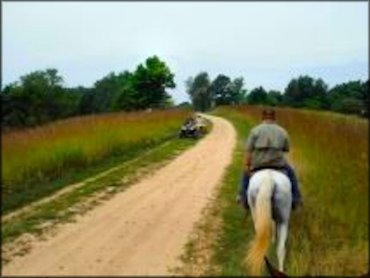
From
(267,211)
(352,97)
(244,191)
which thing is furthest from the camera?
(352,97)

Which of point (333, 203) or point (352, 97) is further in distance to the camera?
point (352, 97)

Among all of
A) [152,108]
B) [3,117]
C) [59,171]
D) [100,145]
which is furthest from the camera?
[152,108]

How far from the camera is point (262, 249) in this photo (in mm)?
8234

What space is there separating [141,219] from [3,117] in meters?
4.94

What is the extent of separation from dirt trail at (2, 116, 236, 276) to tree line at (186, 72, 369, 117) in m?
1.67

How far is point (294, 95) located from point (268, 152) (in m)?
4.34

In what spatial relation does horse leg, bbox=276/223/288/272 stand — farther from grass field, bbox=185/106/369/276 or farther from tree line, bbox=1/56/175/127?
tree line, bbox=1/56/175/127

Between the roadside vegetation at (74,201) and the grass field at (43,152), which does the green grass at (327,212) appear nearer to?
the roadside vegetation at (74,201)

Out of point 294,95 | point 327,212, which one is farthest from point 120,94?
point 294,95

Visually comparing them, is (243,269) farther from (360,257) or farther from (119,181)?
(119,181)

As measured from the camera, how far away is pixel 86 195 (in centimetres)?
1242

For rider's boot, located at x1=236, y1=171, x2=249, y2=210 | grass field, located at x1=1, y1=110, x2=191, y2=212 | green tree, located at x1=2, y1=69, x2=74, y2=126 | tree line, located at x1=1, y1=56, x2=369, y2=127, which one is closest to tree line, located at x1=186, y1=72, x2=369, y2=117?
tree line, located at x1=1, y1=56, x2=369, y2=127

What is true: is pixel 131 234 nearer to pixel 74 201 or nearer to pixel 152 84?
pixel 152 84

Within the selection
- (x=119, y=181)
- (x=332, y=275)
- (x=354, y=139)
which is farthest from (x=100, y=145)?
(x=119, y=181)
